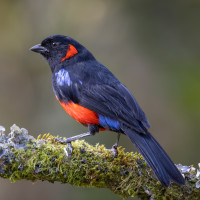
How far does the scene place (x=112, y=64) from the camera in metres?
7.05

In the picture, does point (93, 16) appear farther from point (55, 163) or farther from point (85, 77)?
point (55, 163)

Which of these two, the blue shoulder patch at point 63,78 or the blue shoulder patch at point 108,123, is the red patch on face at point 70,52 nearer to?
the blue shoulder patch at point 63,78

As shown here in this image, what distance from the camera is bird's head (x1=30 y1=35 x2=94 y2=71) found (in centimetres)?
489

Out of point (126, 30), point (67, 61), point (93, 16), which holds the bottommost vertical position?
point (67, 61)

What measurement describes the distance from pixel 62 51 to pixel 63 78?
22.2 inches

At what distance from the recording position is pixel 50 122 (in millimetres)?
6797

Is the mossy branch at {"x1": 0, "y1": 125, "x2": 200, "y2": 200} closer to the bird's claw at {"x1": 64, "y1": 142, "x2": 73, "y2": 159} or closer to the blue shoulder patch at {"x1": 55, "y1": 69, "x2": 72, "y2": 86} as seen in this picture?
the bird's claw at {"x1": 64, "y1": 142, "x2": 73, "y2": 159}

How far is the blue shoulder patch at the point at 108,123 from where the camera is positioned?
4047 mm

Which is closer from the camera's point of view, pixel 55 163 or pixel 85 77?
pixel 55 163

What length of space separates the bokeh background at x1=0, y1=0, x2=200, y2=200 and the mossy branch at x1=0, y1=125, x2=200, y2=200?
115 inches

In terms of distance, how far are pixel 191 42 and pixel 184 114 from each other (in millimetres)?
1362

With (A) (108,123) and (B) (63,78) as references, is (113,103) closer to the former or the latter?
(A) (108,123)

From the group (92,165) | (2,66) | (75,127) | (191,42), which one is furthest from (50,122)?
(92,165)

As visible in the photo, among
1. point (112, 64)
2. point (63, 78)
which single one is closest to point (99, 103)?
point (63, 78)
